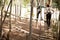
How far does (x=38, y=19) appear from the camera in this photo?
2.06 metres

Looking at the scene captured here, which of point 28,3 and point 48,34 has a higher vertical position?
point 28,3

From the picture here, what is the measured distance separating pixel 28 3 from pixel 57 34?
18.6 inches

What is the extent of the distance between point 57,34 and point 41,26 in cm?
20

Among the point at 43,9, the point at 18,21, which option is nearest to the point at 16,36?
the point at 18,21

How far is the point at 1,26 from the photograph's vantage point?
213 centimetres

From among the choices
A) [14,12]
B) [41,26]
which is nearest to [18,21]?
[14,12]

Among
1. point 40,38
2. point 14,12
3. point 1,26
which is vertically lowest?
point 40,38

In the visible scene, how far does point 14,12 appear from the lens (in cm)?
210

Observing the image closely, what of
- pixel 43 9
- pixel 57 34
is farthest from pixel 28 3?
pixel 57 34

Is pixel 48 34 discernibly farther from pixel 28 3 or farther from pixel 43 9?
pixel 28 3

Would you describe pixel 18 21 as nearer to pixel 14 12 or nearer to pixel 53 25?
pixel 14 12

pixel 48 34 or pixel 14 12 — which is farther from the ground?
pixel 14 12

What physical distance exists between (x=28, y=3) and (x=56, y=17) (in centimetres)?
35

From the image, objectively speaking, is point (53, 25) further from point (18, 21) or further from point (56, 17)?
point (18, 21)
